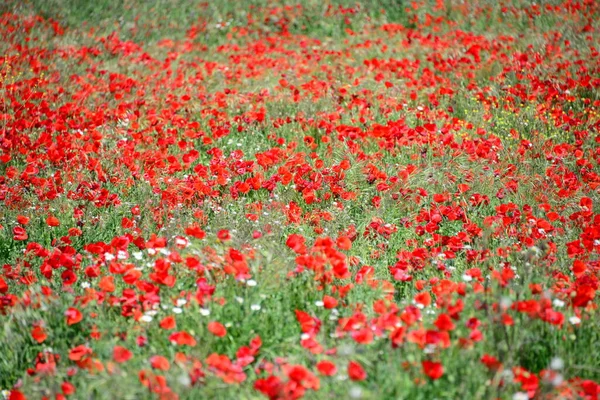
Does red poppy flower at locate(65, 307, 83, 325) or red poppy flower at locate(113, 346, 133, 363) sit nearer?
red poppy flower at locate(113, 346, 133, 363)

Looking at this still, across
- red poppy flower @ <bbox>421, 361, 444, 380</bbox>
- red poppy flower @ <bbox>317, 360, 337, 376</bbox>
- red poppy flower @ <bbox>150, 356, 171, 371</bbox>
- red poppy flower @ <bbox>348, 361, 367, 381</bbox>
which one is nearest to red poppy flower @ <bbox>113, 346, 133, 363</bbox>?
red poppy flower @ <bbox>150, 356, 171, 371</bbox>

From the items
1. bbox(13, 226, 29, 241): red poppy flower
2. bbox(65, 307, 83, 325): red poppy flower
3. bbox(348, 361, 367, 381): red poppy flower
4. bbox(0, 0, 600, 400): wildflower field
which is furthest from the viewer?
bbox(13, 226, 29, 241): red poppy flower

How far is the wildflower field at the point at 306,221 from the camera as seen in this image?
243 centimetres

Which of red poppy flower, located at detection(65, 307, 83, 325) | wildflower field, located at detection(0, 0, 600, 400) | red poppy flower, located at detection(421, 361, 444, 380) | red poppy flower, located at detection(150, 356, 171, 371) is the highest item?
red poppy flower, located at detection(421, 361, 444, 380)

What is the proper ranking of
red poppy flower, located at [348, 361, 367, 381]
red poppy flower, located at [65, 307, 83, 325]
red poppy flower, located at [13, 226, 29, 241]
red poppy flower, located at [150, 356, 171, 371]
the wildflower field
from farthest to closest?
red poppy flower, located at [13, 226, 29, 241] < red poppy flower, located at [65, 307, 83, 325] < the wildflower field < red poppy flower, located at [150, 356, 171, 371] < red poppy flower, located at [348, 361, 367, 381]

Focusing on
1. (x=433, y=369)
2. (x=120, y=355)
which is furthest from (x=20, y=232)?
(x=433, y=369)

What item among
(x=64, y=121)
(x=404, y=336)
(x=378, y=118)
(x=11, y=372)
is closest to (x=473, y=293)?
(x=404, y=336)

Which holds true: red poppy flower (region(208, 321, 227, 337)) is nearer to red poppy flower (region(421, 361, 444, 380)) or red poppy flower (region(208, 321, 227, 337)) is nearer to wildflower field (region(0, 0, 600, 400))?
wildflower field (region(0, 0, 600, 400))

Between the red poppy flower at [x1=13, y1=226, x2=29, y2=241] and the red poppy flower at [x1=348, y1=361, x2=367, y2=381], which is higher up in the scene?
the red poppy flower at [x1=348, y1=361, x2=367, y2=381]

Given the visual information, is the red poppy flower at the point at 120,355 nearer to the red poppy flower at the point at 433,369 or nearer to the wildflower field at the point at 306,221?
the wildflower field at the point at 306,221

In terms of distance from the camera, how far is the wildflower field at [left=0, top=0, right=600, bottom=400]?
7.98 feet

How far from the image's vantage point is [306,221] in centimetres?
409

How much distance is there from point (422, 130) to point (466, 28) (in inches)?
228

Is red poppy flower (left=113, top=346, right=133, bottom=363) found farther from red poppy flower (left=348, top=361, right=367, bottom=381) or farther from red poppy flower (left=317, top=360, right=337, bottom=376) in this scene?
red poppy flower (left=348, top=361, right=367, bottom=381)
